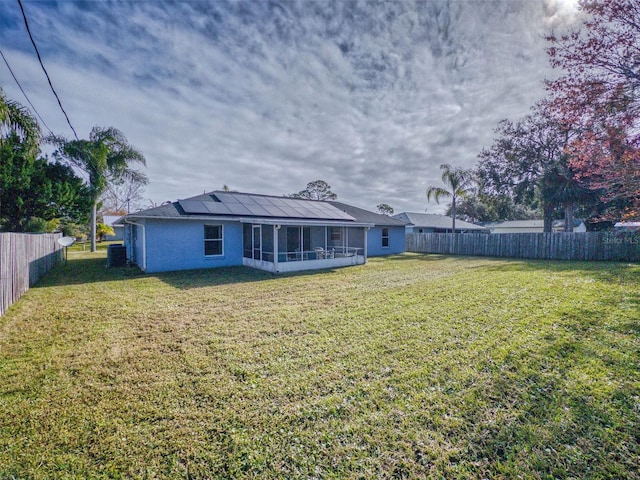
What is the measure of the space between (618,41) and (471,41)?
4.36m

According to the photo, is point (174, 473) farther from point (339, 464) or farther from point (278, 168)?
point (278, 168)

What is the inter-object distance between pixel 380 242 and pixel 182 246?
1363 centimetres

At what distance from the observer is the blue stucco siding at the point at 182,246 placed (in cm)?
1155

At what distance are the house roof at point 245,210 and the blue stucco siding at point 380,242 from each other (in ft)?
14.7

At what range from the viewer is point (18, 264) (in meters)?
6.98

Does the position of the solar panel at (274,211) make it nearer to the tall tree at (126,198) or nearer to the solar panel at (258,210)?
the solar panel at (258,210)

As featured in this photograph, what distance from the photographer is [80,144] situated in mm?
19703

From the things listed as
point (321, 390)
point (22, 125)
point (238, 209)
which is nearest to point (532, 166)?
point (238, 209)

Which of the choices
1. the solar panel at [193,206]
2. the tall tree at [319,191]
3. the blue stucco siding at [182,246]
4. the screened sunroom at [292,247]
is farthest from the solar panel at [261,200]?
the tall tree at [319,191]

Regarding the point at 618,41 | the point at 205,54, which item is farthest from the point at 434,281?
the point at 205,54

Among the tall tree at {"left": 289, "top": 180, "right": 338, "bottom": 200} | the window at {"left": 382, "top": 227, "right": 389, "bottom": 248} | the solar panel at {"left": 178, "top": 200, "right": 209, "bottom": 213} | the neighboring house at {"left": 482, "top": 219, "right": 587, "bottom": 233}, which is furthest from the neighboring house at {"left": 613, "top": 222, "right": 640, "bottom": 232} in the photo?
the tall tree at {"left": 289, "top": 180, "right": 338, "bottom": 200}

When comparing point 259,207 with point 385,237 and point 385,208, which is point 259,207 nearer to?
point 385,237

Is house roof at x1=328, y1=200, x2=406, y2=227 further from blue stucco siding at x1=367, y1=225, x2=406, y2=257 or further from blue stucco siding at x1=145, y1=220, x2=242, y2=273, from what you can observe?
blue stucco siding at x1=145, y1=220, x2=242, y2=273

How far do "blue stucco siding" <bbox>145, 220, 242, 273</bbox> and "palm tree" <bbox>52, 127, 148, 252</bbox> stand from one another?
1378 centimetres
